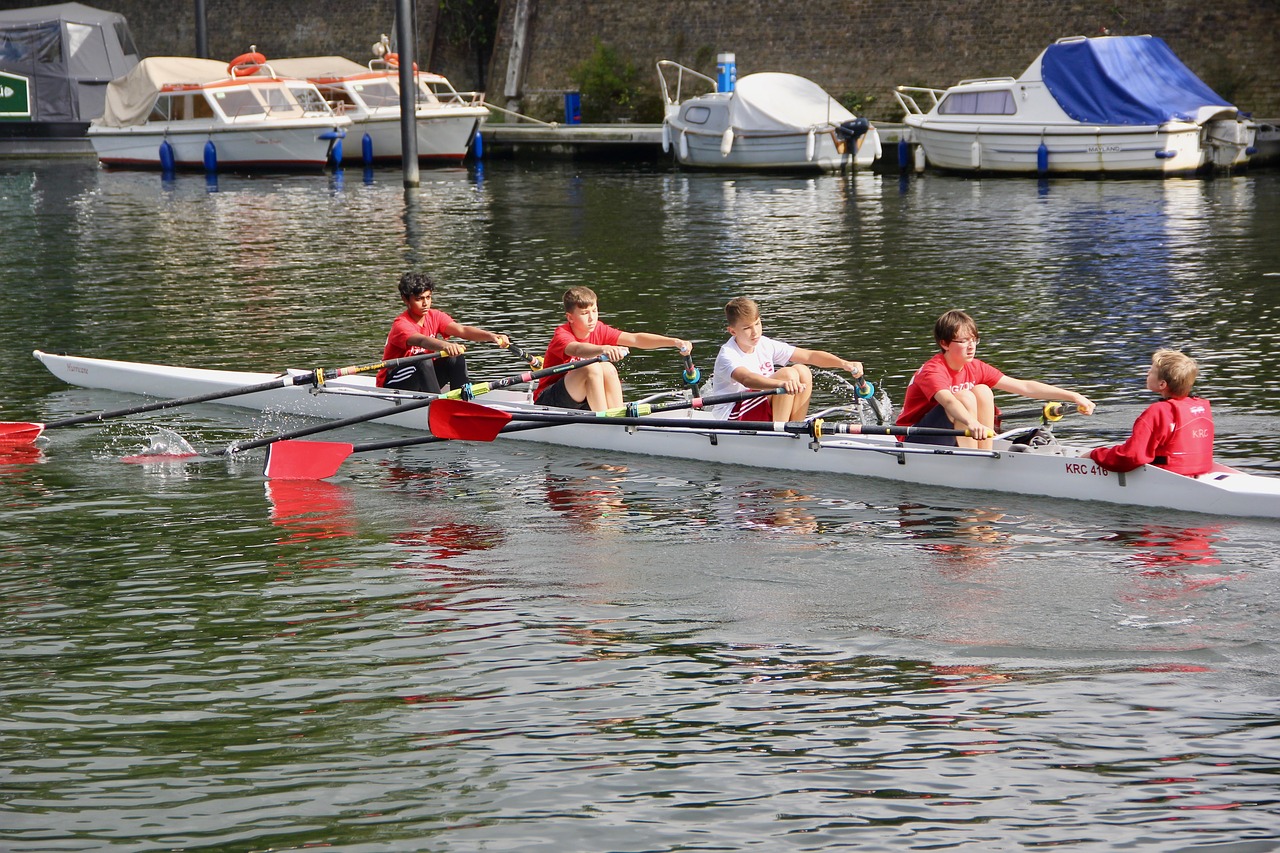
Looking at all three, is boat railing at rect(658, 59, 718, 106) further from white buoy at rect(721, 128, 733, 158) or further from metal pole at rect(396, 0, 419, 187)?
metal pole at rect(396, 0, 419, 187)

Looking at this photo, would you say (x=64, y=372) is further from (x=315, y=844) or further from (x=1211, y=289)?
(x=1211, y=289)

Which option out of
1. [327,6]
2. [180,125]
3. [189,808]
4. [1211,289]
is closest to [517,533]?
[189,808]

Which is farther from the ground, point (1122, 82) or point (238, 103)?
point (238, 103)

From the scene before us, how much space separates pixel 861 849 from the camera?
530 centimetres

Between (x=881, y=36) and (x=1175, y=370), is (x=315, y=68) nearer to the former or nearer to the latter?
(x=881, y=36)

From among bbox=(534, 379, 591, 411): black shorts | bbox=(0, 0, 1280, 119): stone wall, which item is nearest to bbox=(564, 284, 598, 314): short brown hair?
bbox=(534, 379, 591, 411): black shorts

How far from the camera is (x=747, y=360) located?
10359 mm

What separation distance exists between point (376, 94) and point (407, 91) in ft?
28.6

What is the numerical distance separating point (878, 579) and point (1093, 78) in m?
23.0

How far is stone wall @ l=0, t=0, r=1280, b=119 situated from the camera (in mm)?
30391

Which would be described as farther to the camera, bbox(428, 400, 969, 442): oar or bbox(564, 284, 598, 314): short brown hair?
bbox(564, 284, 598, 314): short brown hair

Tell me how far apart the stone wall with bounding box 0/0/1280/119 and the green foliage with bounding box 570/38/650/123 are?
0.40m

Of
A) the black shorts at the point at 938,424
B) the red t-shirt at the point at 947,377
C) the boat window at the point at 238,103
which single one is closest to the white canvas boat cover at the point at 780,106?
the boat window at the point at 238,103

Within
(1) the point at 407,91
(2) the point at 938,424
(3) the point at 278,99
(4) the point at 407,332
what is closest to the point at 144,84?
(3) the point at 278,99
